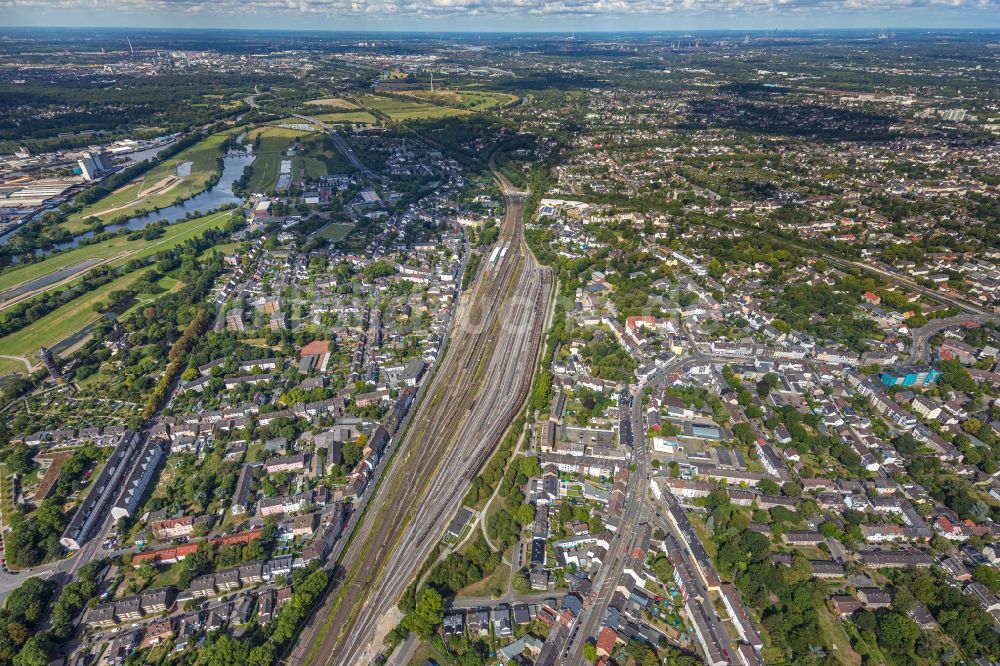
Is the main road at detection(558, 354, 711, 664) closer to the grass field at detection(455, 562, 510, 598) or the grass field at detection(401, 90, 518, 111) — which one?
the grass field at detection(455, 562, 510, 598)

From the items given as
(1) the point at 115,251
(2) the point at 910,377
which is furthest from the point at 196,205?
(2) the point at 910,377

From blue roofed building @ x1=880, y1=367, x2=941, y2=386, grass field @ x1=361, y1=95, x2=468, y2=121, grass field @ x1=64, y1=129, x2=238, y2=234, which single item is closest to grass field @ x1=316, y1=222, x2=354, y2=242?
grass field @ x1=64, y1=129, x2=238, y2=234

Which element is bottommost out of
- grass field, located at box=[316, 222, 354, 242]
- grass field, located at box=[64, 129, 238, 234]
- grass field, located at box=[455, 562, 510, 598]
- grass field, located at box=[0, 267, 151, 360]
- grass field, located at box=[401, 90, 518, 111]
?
grass field, located at box=[455, 562, 510, 598]

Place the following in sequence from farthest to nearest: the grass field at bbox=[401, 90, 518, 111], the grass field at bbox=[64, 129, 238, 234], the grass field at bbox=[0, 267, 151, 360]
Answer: the grass field at bbox=[401, 90, 518, 111], the grass field at bbox=[64, 129, 238, 234], the grass field at bbox=[0, 267, 151, 360]

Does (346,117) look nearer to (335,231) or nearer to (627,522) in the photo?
(335,231)

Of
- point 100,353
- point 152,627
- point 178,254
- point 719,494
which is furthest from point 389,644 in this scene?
point 178,254

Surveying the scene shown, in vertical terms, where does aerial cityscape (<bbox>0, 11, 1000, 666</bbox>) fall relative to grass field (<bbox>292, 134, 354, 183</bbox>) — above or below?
below
